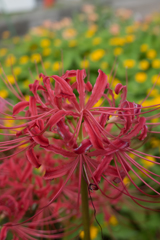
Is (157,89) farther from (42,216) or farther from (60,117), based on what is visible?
(60,117)

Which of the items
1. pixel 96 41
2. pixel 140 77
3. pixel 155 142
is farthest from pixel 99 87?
pixel 96 41

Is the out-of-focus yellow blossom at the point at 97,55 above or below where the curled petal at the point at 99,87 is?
above

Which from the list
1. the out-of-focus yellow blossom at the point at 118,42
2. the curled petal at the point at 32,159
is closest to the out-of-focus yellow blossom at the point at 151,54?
the out-of-focus yellow blossom at the point at 118,42

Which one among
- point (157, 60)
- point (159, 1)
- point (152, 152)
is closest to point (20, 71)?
point (157, 60)

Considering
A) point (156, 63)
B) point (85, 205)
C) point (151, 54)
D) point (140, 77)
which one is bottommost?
point (85, 205)

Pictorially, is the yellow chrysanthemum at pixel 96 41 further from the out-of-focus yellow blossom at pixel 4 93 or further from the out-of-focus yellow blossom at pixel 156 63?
the out-of-focus yellow blossom at pixel 4 93

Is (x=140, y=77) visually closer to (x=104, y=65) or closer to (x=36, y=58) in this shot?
(x=104, y=65)

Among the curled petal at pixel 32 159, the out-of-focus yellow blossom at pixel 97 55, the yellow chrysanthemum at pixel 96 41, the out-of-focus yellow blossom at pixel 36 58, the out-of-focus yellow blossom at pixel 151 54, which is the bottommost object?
the curled petal at pixel 32 159

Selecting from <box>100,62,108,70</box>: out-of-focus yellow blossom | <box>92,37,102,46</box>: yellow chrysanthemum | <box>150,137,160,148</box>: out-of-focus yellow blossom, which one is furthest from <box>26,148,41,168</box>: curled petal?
<box>92,37,102,46</box>: yellow chrysanthemum

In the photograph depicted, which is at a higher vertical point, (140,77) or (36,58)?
(36,58)

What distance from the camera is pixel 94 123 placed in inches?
20.0

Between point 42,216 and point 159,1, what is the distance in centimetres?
810

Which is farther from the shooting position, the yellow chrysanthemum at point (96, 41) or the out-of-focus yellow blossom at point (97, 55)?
the yellow chrysanthemum at point (96, 41)

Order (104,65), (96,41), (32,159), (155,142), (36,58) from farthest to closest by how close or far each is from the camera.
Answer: (96,41)
(36,58)
(104,65)
(155,142)
(32,159)
